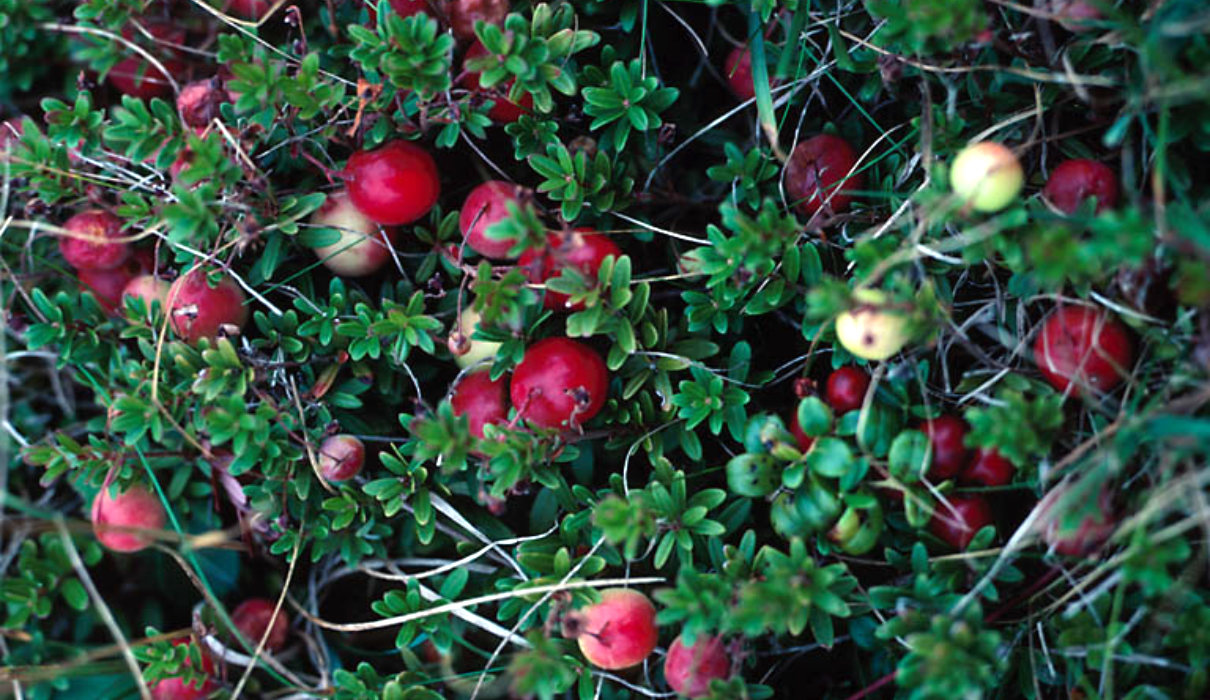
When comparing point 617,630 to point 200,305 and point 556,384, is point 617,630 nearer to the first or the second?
point 556,384

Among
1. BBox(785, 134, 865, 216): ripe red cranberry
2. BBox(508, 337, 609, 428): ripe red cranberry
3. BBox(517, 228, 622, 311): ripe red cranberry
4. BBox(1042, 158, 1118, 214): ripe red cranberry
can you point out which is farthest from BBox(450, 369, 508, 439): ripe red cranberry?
BBox(1042, 158, 1118, 214): ripe red cranberry

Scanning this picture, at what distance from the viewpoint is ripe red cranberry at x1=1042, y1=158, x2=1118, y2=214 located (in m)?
2.44

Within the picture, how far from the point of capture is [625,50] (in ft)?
10.2

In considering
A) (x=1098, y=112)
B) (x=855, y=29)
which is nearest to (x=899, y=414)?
(x=1098, y=112)

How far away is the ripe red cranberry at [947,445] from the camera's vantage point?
8.18ft

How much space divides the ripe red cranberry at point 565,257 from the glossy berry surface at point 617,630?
2.64 feet

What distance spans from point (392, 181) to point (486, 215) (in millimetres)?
282

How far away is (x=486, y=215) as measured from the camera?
9.13 ft

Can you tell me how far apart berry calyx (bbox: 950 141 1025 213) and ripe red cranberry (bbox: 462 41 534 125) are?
121 cm

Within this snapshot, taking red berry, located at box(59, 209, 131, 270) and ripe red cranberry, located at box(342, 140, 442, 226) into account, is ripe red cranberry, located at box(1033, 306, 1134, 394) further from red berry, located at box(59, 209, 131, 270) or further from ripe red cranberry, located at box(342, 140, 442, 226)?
red berry, located at box(59, 209, 131, 270)

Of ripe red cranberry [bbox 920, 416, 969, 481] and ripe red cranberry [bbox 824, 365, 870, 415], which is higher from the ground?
ripe red cranberry [bbox 824, 365, 870, 415]

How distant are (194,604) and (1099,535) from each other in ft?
9.48

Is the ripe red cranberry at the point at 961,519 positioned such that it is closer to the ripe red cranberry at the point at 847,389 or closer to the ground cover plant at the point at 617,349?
the ground cover plant at the point at 617,349

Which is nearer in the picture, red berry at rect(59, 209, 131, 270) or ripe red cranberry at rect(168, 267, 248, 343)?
ripe red cranberry at rect(168, 267, 248, 343)
